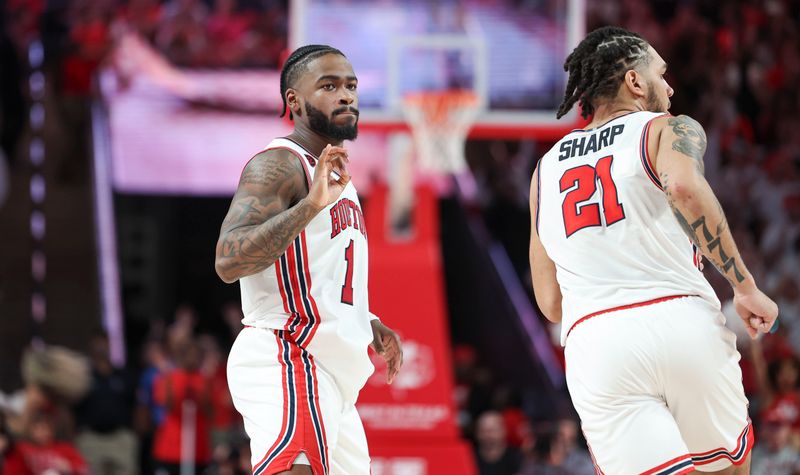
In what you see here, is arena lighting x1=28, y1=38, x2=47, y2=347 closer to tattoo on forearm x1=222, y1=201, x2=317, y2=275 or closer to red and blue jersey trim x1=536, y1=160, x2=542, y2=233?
tattoo on forearm x1=222, y1=201, x2=317, y2=275

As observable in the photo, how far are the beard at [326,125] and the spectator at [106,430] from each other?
6.77m

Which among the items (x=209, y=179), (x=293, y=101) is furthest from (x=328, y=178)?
(x=209, y=179)

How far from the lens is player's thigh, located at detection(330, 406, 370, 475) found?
13.0 feet

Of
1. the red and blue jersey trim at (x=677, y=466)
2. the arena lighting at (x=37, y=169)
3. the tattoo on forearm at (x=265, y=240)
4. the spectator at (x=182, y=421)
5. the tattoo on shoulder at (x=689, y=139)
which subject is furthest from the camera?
the arena lighting at (x=37, y=169)

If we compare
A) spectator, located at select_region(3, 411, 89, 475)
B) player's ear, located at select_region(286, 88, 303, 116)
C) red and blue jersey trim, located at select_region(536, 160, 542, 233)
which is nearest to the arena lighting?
spectator, located at select_region(3, 411, 89, 475)

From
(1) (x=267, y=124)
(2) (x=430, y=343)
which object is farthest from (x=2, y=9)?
(2) (x=430, y=343)

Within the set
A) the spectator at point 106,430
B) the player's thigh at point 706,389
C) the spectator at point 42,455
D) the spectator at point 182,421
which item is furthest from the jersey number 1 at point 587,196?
the spectator at point 106,430

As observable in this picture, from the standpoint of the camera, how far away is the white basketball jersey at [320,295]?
12.9 ft

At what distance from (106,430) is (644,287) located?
7.60m

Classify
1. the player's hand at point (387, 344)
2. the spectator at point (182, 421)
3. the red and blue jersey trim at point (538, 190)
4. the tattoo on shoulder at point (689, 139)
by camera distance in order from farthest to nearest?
the spectator at point (182, 421), the player's hand at point (387, 344), the red and blue jersey trim at point (538, 190), the tattoo on shoulder at point (689, 139)

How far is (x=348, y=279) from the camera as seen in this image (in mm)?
4086

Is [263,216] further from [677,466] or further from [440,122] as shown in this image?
[440,122]

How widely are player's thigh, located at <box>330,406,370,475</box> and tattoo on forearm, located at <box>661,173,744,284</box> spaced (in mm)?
1408

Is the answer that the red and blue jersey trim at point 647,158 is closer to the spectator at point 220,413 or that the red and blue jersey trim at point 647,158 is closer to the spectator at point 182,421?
the spectator at point 220,413
